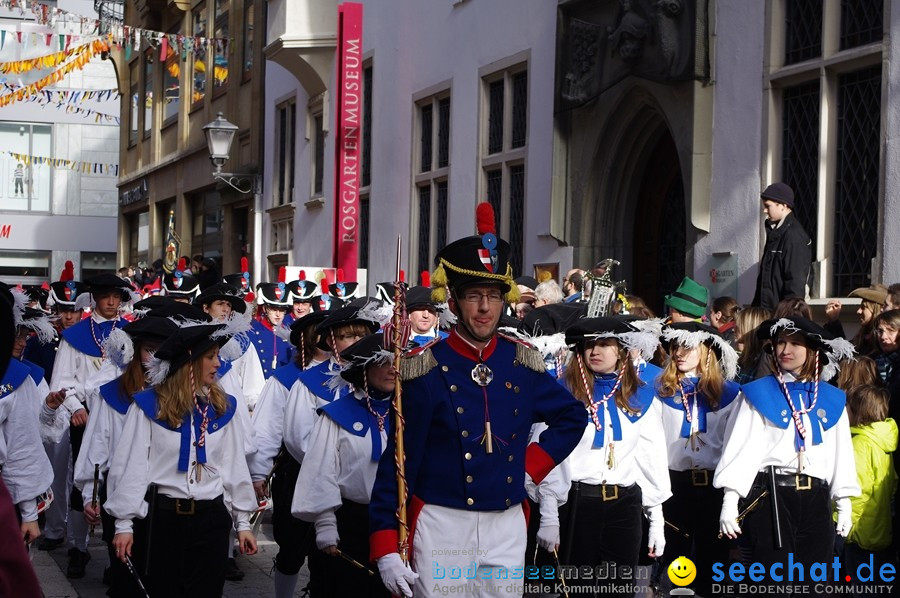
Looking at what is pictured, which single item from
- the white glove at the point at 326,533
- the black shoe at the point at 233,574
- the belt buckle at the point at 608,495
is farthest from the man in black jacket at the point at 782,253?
the white glove at the point at 326,533

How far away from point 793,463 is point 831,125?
536 cm

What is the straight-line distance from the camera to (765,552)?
24.3ft

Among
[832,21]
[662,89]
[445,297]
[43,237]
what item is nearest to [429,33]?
[662,89]

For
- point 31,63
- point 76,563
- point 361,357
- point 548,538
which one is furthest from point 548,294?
point 31,63

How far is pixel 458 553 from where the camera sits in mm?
5223

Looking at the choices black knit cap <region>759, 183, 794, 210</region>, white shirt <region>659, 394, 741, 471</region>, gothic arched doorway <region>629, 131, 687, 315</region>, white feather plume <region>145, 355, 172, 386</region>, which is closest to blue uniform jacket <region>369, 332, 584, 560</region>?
white feather plume <region>145, 355, 172, 386</region>

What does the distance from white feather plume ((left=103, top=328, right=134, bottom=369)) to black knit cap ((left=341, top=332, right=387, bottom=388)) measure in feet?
4.79

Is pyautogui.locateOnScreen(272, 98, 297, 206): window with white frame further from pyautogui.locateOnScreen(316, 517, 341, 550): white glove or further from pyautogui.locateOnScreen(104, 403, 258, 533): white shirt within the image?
pyautogui.locateOnScreen(316, 517, 341, 550): white glove

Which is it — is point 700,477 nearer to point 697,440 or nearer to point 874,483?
point 697,440

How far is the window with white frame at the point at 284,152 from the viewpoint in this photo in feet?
89.2

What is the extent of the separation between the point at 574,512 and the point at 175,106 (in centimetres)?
3125

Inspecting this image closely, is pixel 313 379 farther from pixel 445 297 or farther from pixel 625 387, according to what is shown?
A: pixel 445 297

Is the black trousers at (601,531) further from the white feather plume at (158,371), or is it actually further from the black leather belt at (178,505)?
the white feather plume at (158,371)

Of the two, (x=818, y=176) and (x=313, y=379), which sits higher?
(x=818, y=176)
